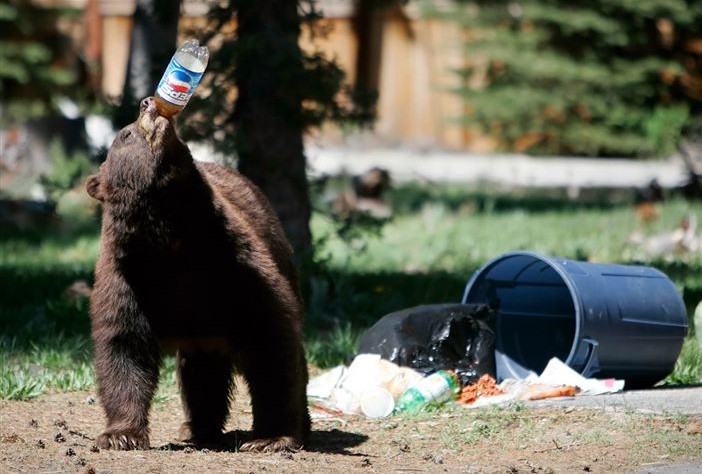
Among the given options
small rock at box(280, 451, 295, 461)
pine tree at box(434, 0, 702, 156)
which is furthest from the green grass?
pine tree at box(434, 0, 702, 156)

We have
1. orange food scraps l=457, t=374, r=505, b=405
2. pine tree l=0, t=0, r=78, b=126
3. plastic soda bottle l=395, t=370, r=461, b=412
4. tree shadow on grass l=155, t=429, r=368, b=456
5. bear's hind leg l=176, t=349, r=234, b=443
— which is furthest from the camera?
pine tree l=0, t=0, r=78, b=126

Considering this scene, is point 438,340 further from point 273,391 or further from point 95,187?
point 95,187

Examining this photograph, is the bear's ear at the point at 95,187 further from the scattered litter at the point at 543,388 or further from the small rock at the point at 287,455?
the scattered litter at the point at 543,388

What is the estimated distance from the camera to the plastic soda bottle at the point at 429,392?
6.64 meters

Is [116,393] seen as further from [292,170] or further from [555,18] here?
[555,18]

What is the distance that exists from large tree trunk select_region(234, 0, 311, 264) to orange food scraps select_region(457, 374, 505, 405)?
2.71m

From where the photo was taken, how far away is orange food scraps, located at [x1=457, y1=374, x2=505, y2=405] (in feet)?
22.4

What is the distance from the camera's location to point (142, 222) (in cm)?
537

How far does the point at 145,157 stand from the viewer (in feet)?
17.3

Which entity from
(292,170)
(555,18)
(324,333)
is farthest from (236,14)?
(555,18)

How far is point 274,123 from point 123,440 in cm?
451

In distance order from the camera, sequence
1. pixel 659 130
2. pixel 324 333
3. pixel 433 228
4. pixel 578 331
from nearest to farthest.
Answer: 1. pixel 578 331
2. pixel 324 333
3. pixel 433 228
4. pixel 659 130

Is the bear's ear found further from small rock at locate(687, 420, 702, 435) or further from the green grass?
small rock at locate(687, 420, 702, 435)

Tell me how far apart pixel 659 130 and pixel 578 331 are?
14.1m
